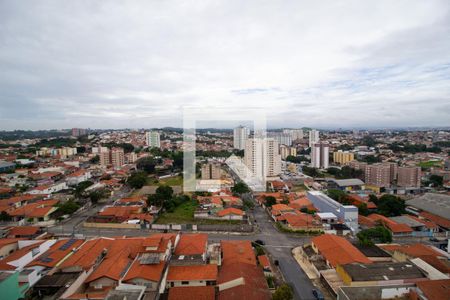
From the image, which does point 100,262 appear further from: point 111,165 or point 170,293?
point 111,165

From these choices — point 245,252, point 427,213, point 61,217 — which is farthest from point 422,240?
point 61,217

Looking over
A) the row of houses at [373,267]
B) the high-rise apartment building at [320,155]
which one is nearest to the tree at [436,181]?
the high-rise apartment building at [320,155]

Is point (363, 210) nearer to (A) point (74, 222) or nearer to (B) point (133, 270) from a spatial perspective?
(B) point (133, 270)

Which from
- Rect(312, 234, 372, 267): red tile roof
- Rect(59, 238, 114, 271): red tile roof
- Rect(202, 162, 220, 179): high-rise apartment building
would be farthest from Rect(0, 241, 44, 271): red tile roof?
Rect(202, 162, 220, 179): high-rise apartment building

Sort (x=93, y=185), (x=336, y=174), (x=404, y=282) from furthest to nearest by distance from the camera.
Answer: (x=336, y=174) → (x=93, y=185) → (x=404, y=282)

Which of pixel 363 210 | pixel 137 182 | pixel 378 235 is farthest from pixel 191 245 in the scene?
pixel 137 182

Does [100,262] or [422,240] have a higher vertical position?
[100,262]

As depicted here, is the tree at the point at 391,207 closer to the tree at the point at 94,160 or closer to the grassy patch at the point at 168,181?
the grassy patch at the point at 168,181
